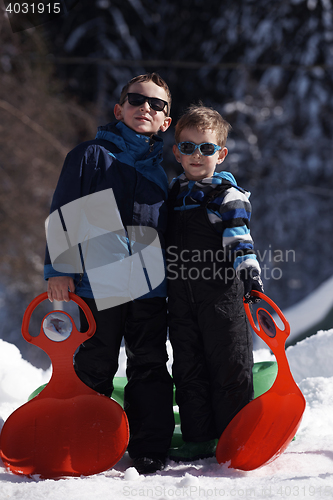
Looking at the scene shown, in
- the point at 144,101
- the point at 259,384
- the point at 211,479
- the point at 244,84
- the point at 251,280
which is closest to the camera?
the point at 211,479

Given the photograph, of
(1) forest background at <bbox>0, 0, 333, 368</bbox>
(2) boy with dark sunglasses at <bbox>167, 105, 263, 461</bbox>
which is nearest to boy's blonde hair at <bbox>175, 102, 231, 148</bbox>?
(2) boy with dark sunglasses at <bbox>167, 105, 263, 461</bbox>

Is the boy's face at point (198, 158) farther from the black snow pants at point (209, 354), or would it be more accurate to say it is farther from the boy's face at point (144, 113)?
the black snow pants at point (209, 354)

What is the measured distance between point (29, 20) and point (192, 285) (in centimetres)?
287

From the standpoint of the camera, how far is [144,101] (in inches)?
32.9

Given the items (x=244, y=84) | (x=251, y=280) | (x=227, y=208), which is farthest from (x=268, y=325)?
(x=244, y=84)

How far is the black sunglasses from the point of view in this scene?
83 centimetres

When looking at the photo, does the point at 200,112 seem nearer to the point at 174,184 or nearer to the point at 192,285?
the point at 174,184

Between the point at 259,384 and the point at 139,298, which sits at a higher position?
the point at 139,298

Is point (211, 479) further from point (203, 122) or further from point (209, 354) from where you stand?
point (203, 122)

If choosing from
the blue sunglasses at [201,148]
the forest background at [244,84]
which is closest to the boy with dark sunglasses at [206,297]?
the blue sunglasses at [201,148]

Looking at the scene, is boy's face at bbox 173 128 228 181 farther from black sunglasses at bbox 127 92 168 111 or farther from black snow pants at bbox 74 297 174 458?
black snow pants at bbox 74 297 174 458

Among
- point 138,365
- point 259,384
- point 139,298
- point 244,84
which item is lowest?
point 259,384

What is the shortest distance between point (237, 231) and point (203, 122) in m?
0.25

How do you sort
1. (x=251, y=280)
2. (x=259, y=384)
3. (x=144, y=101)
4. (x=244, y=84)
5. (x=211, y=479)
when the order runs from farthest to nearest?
(x=244, y=84) → (x=259, y=384) → (x=144, y=101) → (x=251, y=280) → (x=211, y=479)
